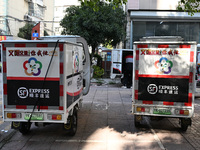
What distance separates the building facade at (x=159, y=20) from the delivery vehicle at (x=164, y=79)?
13.9m

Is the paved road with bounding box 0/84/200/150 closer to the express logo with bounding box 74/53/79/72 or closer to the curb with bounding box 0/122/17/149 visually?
the curb with bounding box 0/122/17/149

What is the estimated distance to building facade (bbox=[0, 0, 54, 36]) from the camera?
104ft

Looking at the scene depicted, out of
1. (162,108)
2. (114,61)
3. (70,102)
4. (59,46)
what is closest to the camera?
(59,46)

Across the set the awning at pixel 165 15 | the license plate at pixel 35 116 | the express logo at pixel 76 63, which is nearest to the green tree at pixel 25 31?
the awning at pixel 165 15

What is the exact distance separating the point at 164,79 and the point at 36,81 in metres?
3.28

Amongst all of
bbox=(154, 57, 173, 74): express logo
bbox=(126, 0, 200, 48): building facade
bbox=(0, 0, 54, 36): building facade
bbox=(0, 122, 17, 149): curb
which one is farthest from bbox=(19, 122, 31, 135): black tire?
bbox=(0, 0, 54, 36): building facade

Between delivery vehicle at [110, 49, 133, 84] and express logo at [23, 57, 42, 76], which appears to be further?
delivery vehicle at [110, 49, 133, 84]

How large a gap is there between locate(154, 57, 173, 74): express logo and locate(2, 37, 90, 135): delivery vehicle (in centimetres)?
240

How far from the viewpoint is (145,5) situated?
61.9ft

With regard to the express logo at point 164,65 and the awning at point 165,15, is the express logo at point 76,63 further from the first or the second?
the awning at point 165,15

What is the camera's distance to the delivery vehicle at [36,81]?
16.4 ft

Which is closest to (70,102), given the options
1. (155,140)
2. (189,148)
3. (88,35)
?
(155,140)

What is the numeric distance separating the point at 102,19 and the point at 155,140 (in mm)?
15681

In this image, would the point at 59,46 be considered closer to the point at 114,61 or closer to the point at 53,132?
the point at 53,132
